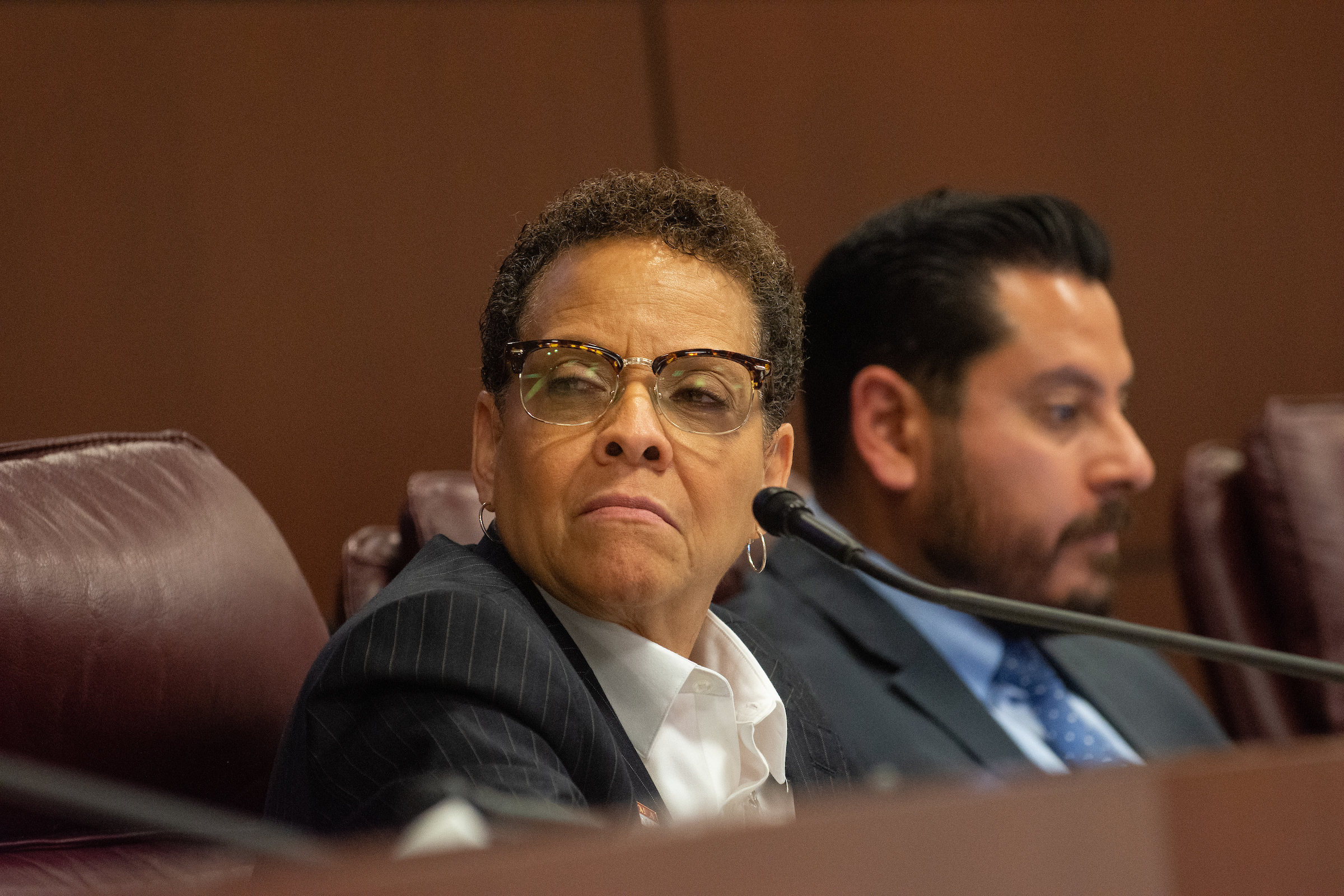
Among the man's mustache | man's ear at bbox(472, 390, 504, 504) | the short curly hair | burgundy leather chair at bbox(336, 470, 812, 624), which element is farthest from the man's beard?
man's ear at bbox(472, 390, 504, 504)

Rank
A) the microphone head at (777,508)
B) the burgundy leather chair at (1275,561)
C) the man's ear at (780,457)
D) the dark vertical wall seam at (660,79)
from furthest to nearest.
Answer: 1. the dark vertical wall seam at (660,79)
2. the burgundy leather chair at (1275,561)
3. the man's ear at (780,457)
4. the microphone head at (777,508)

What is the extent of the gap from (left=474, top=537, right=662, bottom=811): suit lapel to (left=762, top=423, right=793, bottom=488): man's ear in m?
0.31

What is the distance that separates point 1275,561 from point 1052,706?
0.52 meters

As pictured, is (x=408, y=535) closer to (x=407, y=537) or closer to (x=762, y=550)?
(x=407, y=537)

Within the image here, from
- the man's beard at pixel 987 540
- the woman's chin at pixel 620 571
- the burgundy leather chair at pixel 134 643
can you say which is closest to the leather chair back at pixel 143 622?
the burgundy leather chair at pixel 134 643

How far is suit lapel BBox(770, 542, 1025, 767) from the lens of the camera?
161cm

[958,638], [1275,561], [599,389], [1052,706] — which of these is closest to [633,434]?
[599,389]

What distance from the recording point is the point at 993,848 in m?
0.41

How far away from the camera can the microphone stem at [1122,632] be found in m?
1.05

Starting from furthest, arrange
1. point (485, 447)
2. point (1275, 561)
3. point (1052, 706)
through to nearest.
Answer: point (1275, 561), point (1052, 706), point (485, 447)

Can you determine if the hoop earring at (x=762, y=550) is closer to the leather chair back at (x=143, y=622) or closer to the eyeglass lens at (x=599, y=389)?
the eyeglass lens at (x=599, y=389)

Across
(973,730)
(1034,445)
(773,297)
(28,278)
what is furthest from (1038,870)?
(28,278)

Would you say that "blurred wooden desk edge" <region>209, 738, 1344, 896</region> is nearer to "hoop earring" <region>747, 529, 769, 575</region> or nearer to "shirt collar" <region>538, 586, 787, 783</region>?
"shirt collar" <region>538, 586, 787, 783</region>

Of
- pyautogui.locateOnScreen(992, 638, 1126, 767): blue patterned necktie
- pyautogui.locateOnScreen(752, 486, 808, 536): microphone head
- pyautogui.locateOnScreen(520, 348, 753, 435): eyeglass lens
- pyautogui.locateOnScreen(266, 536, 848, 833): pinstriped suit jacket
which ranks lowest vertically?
pyautogui.locateOnScreen(992, 638, 1126, 767): blue patterned necktie
